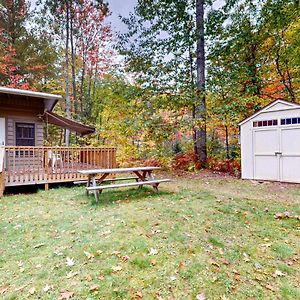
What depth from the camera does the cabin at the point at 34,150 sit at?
7.28 metres

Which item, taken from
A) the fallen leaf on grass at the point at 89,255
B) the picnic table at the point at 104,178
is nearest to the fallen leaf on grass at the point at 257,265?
the fallen leaf on grass at the point at 89,255

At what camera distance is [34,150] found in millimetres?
7320

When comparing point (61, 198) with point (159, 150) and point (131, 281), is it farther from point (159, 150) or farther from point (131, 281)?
point (159, 150)

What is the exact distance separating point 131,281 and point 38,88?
58.3ft

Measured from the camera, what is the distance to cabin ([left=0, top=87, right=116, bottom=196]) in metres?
7.28

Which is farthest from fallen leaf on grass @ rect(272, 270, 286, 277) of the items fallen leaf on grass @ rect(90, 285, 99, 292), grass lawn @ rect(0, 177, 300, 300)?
fallen leaf on grass @ rect(90, 285, 99, 292)

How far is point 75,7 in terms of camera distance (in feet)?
50.1

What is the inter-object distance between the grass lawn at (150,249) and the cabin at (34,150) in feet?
5.43

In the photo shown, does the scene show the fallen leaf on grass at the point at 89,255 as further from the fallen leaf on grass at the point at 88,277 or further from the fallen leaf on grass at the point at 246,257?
the fallen leaf on grass at the point at 246,257

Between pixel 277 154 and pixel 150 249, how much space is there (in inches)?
272

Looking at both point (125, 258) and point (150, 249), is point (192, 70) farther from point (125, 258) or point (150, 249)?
point (125, 258)

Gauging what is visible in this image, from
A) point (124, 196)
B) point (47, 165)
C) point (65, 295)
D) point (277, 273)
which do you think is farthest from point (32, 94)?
point (277, 273)

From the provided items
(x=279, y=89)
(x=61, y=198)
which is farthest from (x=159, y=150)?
(x=279, y=89)

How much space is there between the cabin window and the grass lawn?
4.76m
